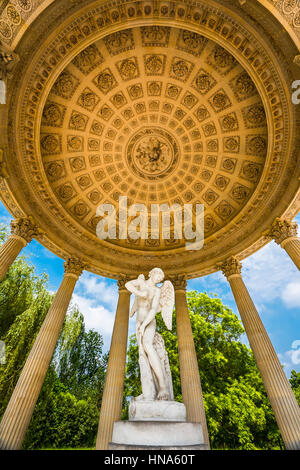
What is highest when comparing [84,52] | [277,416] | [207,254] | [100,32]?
[84,52]

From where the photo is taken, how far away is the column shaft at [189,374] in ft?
41.5

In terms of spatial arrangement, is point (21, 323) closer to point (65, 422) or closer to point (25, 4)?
point (65, 422)

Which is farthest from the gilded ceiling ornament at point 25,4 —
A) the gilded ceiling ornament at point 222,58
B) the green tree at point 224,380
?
the green tree at point 224,380

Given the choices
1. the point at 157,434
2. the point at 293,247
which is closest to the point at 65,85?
the point at 293,247

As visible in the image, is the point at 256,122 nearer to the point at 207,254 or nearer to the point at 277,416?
the point at 207,254

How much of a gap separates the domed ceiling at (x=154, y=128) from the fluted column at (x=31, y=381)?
26.2 ft

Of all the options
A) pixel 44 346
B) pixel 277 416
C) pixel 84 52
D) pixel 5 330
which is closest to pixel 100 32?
pixel 84 52

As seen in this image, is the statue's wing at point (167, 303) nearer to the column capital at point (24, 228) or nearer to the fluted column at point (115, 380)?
the fluted column at point (115, 380)

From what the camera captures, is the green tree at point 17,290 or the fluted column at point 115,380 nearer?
the fluted column at point 115,380

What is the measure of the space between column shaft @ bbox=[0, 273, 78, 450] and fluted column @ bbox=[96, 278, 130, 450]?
12.8ft

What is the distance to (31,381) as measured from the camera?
11.4 m

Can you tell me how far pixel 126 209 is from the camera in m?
22.0

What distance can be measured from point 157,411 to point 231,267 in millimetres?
13596

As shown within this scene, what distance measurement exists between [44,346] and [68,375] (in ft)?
39.0
